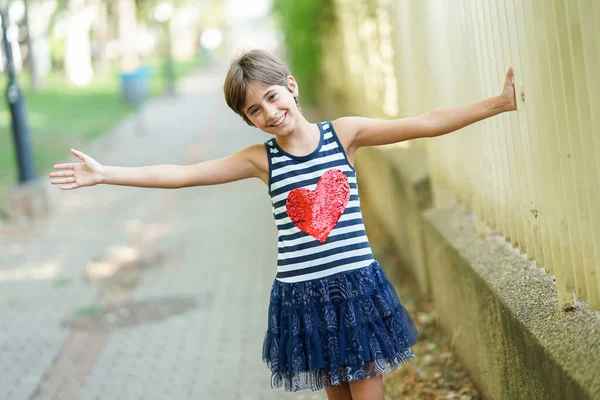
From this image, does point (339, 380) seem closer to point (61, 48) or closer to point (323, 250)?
point (323, 250)

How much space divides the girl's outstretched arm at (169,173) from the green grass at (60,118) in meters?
9.44

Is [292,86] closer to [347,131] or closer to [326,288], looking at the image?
[347,131]

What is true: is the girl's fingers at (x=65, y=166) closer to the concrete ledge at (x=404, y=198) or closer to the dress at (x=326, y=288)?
the dress at (x=326, y=288)

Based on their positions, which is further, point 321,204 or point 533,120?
point 533,120

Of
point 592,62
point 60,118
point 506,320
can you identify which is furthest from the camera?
point 60,118

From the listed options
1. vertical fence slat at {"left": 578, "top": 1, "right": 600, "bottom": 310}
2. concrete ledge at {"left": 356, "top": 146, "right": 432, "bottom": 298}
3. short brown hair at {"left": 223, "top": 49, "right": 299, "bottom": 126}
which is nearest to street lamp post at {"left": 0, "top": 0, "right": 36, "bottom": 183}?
concrete ledge at {"left": 356, "top": 146, "right": 432, "bottom": 298}

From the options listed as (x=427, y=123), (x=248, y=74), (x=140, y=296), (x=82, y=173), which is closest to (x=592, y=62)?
(x=427, y=123)

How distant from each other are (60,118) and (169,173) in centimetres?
2010

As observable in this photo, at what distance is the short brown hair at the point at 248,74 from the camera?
3148 millimetres

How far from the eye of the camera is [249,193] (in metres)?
12.1

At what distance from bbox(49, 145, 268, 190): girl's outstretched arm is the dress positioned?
0.11 m

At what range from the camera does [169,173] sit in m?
3.36

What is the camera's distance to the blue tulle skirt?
312 centimetres

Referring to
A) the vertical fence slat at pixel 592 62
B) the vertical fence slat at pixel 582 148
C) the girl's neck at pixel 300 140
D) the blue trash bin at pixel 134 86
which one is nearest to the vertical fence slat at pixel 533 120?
the vertical fence slat at pixel 582 148
